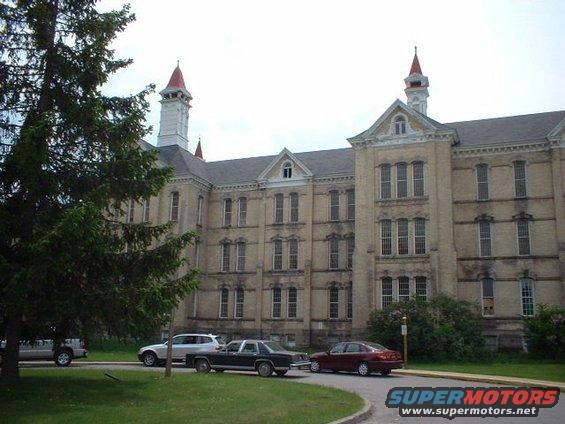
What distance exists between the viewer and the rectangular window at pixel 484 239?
1501 inches

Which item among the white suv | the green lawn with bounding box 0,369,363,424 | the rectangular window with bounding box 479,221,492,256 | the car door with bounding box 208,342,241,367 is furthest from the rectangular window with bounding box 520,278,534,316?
the green lawn with bounding box 0,369,363,424

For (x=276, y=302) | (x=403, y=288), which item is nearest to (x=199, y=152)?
(x=276, y=302)

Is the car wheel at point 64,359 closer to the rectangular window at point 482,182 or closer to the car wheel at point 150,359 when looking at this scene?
the car wheel at point 150,359

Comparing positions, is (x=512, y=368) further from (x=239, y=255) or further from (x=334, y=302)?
(x=239, y=255)

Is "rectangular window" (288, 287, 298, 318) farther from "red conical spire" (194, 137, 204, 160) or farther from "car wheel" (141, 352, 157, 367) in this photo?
"red conical spire" (194, 137, 204, 160)

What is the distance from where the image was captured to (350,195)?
4428 cm

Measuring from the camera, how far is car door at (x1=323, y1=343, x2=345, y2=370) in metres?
25.9

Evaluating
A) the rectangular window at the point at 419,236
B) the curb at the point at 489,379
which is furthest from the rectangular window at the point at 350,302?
the curb at the point at 489,379

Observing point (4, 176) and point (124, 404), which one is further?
point (4, 176)

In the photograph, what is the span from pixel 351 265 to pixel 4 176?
1184 inches

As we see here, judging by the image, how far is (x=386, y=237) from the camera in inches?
1563

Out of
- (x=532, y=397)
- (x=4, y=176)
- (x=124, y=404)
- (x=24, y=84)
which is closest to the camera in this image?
(x=532, y=397)

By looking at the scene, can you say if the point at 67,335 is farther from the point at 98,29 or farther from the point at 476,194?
the point at 476,194

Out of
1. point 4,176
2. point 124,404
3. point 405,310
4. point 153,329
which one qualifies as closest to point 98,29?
point 4,176
